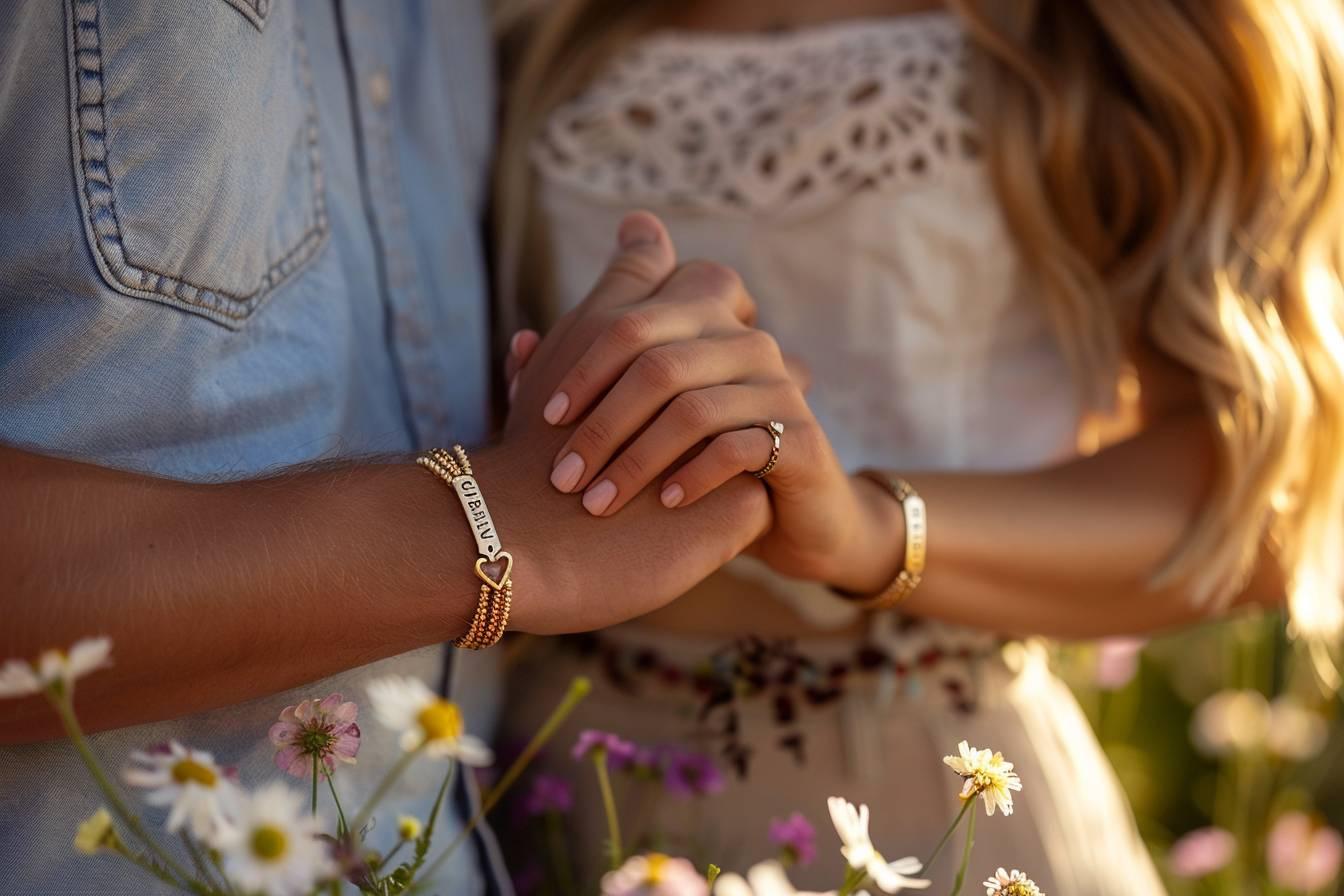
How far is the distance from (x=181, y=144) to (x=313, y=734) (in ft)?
1.45

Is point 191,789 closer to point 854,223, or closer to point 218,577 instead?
point 218,577

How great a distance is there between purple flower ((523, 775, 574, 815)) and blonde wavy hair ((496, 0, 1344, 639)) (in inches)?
24.1

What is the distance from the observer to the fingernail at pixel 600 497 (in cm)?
84

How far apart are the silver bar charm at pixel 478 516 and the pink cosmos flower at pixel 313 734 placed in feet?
0.55

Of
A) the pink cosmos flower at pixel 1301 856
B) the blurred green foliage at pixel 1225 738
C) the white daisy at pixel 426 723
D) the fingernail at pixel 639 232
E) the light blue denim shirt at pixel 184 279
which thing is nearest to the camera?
the white daisy at pixel 426 723

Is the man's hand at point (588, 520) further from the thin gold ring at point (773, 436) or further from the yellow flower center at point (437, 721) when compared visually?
the yellow flower center at point (437, 721)

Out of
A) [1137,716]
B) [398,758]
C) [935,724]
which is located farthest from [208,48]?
[1137,716]

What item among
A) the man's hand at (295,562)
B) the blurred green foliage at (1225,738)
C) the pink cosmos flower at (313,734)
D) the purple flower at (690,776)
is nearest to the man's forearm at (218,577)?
the man's hand at (295,562)

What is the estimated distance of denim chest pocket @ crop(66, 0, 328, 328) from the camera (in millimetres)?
768

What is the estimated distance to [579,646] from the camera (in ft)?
4.45

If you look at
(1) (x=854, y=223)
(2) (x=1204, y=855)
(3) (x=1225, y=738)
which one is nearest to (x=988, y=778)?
(1) (x=854, y=223)

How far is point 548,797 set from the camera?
122cm

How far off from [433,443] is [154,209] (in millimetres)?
431

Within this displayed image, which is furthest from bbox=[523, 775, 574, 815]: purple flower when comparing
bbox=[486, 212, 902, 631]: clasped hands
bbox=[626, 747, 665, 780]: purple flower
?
bbox=[486, 212, 902, 631]: clasped hands
